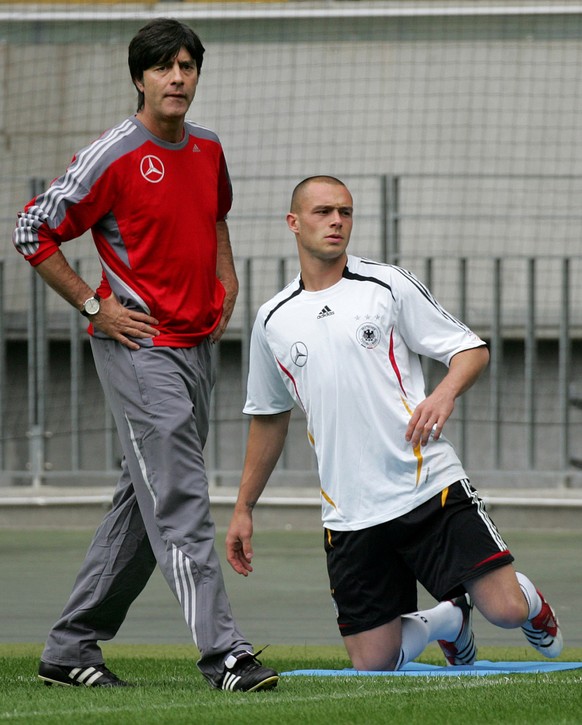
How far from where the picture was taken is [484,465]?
36.5 feet

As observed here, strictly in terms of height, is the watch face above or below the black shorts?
above

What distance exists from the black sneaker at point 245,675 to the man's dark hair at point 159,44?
1.81 meters

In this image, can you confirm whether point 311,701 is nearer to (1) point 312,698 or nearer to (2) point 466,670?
(1) point 312,698

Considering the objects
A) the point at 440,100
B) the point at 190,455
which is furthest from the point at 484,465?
the point at 190,455

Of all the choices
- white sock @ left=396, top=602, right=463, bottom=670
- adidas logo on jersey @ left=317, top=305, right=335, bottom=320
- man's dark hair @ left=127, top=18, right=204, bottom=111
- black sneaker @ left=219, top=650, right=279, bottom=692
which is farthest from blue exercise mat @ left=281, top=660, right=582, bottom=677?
man's dark hair @ left=127, top=18, right=204, bottom=111

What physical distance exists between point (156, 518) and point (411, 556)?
1.07 m

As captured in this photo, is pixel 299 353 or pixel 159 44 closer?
pixel 159 44

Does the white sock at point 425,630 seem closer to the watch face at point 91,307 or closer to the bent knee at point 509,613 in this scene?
the bent knee at point 509,613

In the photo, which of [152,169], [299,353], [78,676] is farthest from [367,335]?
[78,676]

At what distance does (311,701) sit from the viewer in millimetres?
4430

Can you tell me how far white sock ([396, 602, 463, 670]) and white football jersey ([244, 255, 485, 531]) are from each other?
1.45 feet

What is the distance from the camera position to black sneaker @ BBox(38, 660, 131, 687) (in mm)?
5043

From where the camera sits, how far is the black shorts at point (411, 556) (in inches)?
212

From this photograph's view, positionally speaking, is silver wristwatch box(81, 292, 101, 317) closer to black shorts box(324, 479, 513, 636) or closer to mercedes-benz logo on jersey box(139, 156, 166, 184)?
mercedes-benz logo on jersey box(139, 156, 166, 184)
